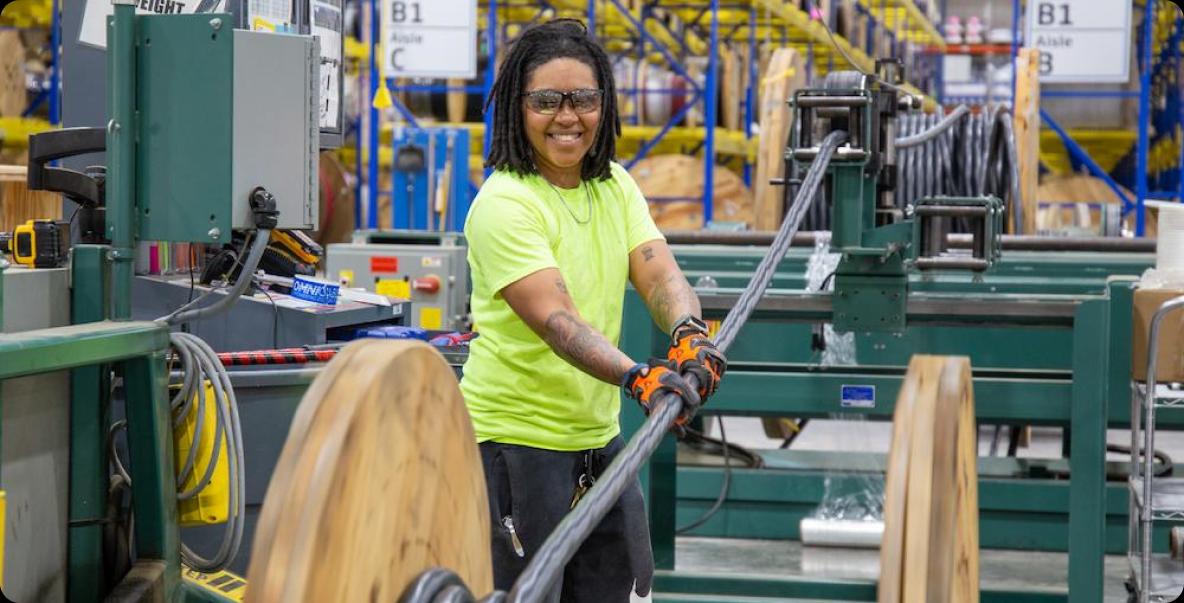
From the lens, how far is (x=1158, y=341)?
5.35m

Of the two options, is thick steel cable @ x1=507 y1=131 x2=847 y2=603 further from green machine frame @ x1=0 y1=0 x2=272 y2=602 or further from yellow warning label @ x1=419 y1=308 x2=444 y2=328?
yellow warning label @ x1=419 y1=308 x2=444 y2=328

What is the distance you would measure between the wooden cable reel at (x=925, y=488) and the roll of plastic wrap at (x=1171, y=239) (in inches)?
127

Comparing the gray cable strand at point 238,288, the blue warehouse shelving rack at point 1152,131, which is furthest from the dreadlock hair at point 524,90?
the blue warehouse shelving rack at point 1152,131

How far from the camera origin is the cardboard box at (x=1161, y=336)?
17.6 feet

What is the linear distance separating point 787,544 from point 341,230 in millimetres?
Answer: 7408

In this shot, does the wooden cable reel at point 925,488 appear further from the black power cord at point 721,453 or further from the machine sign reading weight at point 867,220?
Answer: the black power cord at point 721,453

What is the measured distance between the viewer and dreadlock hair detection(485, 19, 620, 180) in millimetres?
3328

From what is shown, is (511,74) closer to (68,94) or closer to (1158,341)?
(68,94)

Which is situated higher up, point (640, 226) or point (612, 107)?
point (612, 107)

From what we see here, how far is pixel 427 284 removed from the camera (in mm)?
7863

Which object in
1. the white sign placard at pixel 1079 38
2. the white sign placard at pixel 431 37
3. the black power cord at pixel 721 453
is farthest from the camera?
the white sign placard at pixel 1079 38

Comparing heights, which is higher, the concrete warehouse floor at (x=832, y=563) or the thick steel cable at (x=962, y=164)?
the thick steel cable at (x=962, y=164)

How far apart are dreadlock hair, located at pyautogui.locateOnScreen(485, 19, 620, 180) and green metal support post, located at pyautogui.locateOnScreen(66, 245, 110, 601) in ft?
3.63

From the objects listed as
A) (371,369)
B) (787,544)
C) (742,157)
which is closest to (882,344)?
(787,544)
